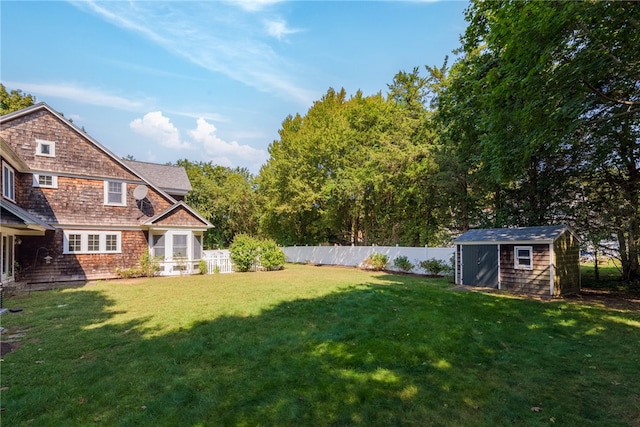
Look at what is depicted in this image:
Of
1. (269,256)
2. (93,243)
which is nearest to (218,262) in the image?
(269,256)

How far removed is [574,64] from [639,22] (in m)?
1.14

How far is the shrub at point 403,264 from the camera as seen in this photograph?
17906 mm

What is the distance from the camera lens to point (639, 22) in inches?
249

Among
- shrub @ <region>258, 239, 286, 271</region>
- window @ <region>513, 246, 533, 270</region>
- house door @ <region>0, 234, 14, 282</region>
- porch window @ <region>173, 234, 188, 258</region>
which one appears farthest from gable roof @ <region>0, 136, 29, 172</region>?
window @ <region>513, 246, 533, 270</region>

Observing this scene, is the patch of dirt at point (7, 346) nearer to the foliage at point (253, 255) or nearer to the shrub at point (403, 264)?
the foliage at point (253, 255)

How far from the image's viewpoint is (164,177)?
771 inches

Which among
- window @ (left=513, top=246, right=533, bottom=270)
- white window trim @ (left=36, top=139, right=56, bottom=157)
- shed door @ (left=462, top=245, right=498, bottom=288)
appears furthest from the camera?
white window trim @ (left=36, top=139, right=56, bottom=157)

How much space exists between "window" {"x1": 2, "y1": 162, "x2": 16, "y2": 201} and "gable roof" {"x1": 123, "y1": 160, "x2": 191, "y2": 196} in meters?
6.36

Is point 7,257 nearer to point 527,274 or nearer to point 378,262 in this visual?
point 378,262

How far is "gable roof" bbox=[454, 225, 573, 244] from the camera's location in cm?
1111

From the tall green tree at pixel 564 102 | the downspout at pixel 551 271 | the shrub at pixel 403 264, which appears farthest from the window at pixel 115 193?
the downspout at pixel 551 271

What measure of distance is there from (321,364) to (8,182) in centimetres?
1441

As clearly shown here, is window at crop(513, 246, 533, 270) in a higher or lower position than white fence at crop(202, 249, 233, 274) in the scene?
higher

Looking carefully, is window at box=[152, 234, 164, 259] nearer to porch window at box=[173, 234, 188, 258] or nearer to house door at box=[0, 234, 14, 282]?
porch window at box=[173, 234, 188, 258]
